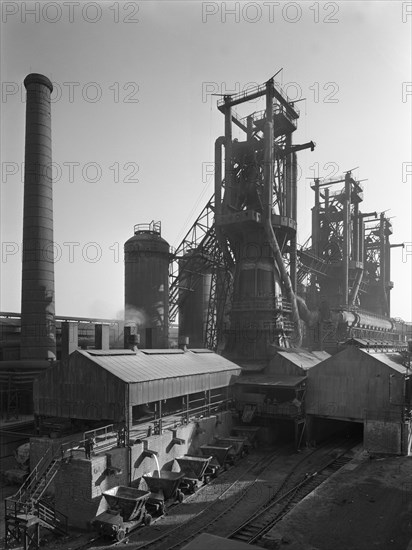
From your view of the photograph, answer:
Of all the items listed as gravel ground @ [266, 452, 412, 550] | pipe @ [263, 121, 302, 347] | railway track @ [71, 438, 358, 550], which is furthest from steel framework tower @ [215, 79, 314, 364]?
gravel ground @ [266, 452, 412, 550]

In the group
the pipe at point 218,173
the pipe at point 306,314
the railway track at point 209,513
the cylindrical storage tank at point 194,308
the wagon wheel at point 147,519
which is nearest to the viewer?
the railway track at point 209,513

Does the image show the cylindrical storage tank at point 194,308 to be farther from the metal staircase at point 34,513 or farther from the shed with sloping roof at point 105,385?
the metal staircase at point 34,513

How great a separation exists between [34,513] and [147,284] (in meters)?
26.0

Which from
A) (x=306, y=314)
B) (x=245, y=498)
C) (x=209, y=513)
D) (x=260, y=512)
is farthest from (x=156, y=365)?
(x=306, y=314)

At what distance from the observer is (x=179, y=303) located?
150ft

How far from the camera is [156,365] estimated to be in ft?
85.0

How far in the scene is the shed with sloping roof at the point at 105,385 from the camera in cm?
2184

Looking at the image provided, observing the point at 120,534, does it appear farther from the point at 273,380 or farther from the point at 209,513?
the point at 273,380

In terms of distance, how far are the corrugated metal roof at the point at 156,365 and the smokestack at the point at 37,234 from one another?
11301 mm

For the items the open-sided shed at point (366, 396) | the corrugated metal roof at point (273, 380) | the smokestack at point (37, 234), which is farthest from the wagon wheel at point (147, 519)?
the smokestack at point (37, 234)

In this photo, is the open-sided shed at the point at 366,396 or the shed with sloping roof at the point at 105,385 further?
the open-sided shed at the point at 366,396

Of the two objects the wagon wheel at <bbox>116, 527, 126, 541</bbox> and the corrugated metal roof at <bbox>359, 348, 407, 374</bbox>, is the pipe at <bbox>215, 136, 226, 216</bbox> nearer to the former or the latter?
the corrugated metal roof at <bbox>359, 348, 407, 374</bbox>

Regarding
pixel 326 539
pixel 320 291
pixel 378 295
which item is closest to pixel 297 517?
pixel 326 539

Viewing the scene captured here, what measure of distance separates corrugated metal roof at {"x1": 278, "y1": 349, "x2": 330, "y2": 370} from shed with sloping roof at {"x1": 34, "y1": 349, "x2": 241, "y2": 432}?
10794 millimetres
